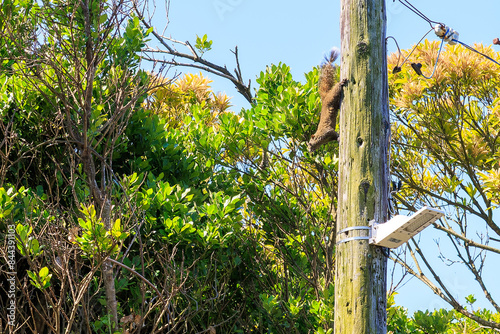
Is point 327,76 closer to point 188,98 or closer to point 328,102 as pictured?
point 328,102

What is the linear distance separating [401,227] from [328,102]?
146 cm

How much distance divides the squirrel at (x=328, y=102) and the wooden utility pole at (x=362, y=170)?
165mm

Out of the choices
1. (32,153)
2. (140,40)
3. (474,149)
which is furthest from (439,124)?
(32,153)

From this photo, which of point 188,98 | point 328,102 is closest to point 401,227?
point 328,102

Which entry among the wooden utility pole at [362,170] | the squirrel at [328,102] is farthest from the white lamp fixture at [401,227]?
the squirrel at [328,102]

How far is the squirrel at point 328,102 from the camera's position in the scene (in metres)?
5.11

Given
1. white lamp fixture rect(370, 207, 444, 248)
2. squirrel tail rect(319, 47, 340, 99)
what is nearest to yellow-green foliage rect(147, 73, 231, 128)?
squirrel tail rect(319, 47, 340, 99)

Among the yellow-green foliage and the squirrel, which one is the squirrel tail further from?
the yellow-green foliage

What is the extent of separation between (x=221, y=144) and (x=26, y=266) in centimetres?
271

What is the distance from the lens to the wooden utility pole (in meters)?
4.43

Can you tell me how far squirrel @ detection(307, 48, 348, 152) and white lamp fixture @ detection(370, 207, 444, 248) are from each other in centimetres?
122

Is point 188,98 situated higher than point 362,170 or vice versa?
point 188,98

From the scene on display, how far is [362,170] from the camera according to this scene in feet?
15.2

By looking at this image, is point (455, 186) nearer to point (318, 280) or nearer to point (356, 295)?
point (318, 280)
